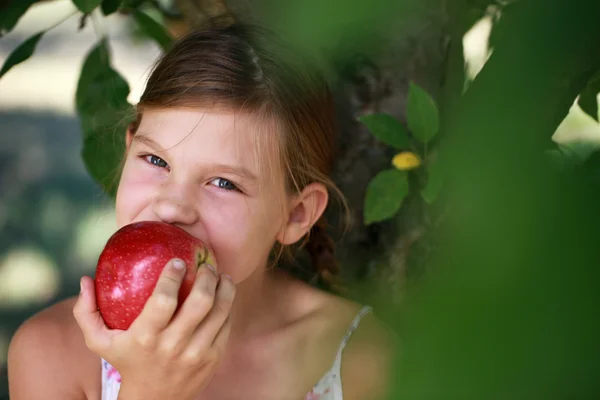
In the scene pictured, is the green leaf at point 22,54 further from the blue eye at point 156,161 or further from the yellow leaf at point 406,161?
the yellow leaf at point 406,161

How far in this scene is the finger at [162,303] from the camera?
34.9 inches

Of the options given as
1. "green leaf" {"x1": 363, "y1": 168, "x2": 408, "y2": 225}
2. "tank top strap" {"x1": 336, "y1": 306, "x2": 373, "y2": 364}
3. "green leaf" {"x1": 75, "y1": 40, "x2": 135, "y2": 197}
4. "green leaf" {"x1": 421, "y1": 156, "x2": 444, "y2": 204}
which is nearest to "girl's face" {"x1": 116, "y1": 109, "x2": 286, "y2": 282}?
"green leaf" {"x1": 75, "y1": 40, "x2": 135, "y2": 197}

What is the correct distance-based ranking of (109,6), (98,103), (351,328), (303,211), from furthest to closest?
(351,328), (303,211), (98,103), (109,6)

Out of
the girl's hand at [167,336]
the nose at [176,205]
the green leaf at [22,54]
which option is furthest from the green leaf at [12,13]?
the girl's hand at [167,336]

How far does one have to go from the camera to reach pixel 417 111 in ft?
2.79

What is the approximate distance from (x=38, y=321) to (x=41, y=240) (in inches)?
43.0

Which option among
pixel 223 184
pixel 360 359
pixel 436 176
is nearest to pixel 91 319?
pixel 223 184

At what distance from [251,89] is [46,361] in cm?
69

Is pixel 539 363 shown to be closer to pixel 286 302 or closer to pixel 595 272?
pixel 595 272

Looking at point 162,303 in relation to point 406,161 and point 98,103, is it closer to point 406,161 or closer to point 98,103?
point 406,161

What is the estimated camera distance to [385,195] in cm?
117

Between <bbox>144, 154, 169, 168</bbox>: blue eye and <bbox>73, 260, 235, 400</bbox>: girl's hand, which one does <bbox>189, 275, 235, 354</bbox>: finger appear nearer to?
<bbox>73, 260, 235, 400</bbox>: girl's hand

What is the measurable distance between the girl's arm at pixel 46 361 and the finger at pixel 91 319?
1.58ft

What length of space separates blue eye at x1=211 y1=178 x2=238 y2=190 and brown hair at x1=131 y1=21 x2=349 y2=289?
106 millimetres
